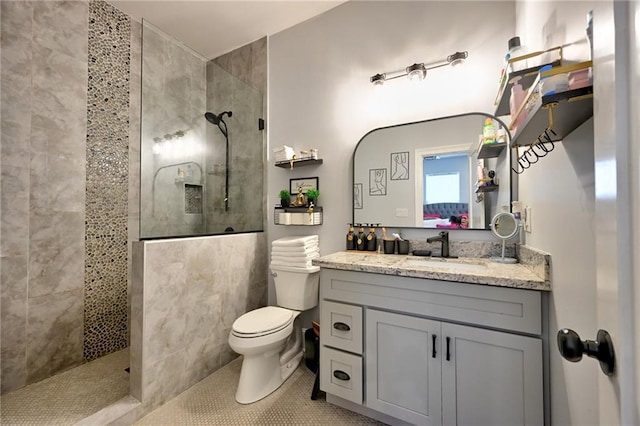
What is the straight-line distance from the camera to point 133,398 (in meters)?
1.59

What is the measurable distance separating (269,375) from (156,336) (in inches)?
30.3

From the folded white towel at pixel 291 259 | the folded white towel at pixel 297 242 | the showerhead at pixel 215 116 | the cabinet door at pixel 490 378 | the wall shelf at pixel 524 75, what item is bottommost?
the cabinet door at pixel 490 378

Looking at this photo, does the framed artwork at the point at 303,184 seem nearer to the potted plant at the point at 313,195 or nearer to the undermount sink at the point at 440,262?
the potted plant at the point at 313,195

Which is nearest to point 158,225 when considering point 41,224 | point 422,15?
point 41,224

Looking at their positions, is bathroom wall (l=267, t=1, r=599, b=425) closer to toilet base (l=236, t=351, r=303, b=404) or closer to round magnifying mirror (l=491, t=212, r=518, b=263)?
round magnifying mirror (l=491, t=212, r=518, b=263)

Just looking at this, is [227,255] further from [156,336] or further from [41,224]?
[41,224]

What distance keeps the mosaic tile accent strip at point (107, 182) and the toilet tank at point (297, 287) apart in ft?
4.54

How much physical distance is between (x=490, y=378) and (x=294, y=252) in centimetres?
140

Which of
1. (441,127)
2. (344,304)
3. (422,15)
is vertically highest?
(422,15)

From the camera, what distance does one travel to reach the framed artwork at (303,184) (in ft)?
7.71

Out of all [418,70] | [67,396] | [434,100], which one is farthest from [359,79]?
[67,396]

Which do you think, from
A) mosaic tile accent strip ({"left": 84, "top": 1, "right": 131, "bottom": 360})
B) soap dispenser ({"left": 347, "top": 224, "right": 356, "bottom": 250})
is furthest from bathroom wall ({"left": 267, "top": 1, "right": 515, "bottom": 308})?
mosaic tile accent strip ({"left": 84, "top": 1, "right": 131, "bottom": 360})

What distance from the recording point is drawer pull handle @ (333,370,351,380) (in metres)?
1.56

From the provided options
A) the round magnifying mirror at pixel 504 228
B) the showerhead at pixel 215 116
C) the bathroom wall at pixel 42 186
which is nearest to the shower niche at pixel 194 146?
the showerhead at pixel 215 116
